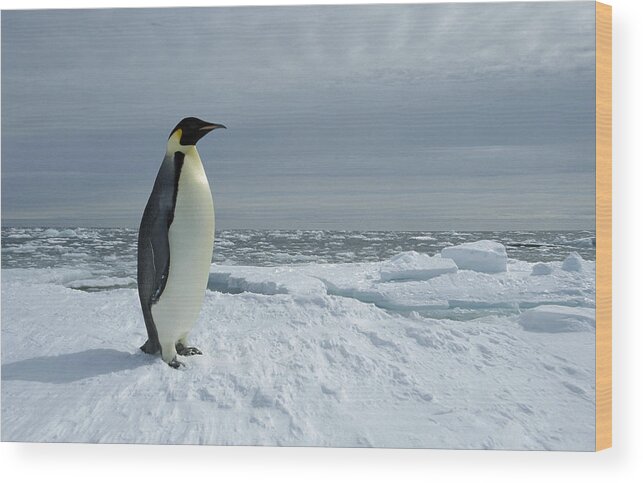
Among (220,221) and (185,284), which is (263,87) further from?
(185,284)

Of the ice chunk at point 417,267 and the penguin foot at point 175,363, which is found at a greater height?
the ice chunk at point 417,267

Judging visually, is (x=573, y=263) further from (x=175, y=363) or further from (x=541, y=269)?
(x=175, y=363)

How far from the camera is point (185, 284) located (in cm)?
384

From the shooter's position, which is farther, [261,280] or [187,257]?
[261,280]

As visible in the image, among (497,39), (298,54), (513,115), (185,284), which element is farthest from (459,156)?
(185,284)

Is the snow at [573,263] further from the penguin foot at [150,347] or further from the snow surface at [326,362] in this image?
the penguin foot at [150,347]

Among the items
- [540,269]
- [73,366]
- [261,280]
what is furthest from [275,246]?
Answer: [540,269]

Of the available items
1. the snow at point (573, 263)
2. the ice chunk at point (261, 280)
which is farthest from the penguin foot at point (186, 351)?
the snow at point (573, 263)

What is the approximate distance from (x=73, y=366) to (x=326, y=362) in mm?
1202

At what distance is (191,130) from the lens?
3900 mm

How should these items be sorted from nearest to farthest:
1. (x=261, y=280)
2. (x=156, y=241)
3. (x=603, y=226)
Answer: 1. (x=603, y=226)
2. (x=156, y=241)
3. (x=261, y=280)

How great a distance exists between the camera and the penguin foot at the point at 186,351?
12.8 feet

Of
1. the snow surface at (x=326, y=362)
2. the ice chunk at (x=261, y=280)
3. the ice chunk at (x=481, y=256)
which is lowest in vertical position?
the snow surface at (x=326, y=362)

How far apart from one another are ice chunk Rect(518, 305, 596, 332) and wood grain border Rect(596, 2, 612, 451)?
1.9 inches
